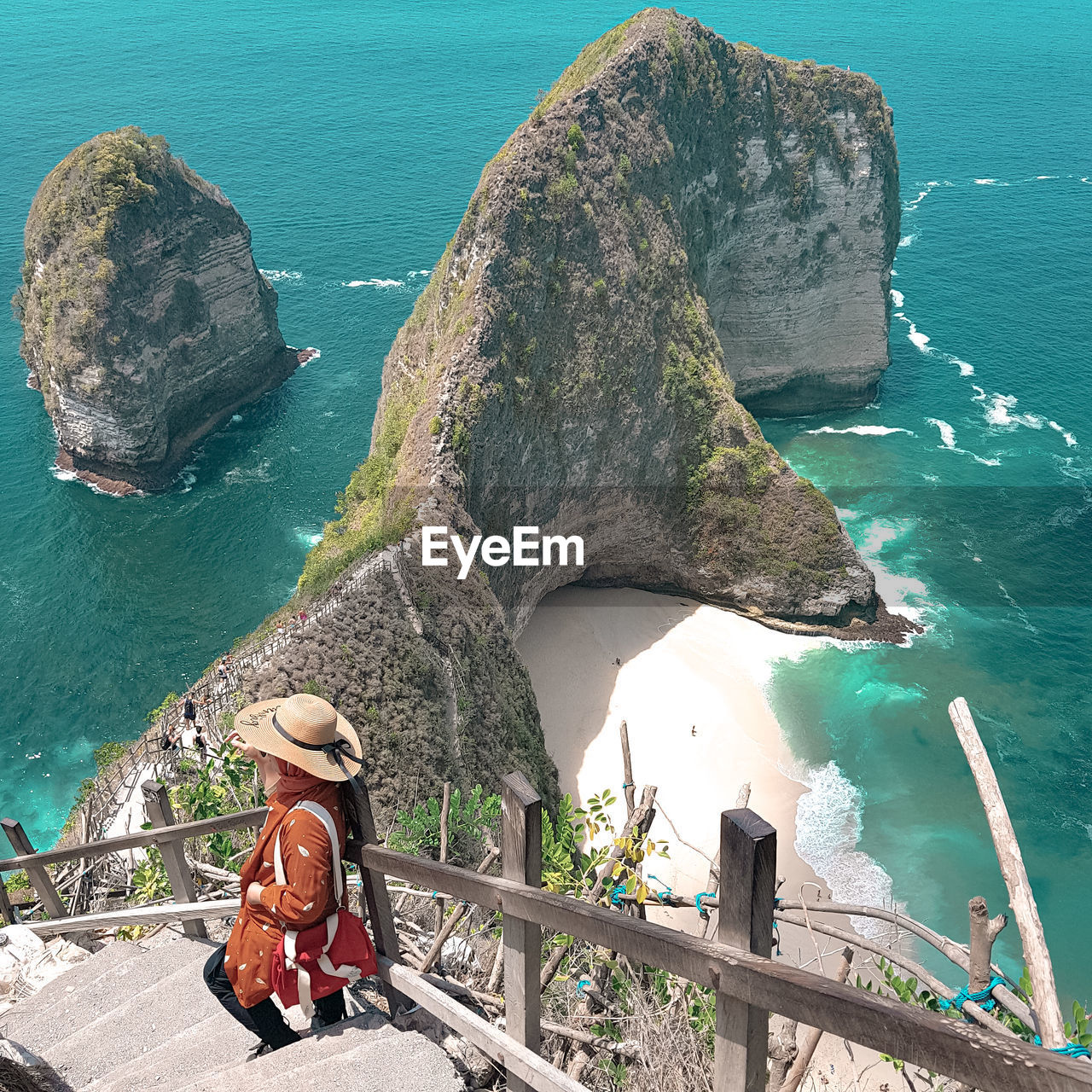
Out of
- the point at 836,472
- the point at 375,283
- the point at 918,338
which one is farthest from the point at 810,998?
the point at 375,283

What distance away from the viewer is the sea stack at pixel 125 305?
5172cm

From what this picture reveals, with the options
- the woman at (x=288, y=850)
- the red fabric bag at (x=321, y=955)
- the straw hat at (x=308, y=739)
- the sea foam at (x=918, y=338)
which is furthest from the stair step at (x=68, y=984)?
the sea foam at (x=918, y=338)

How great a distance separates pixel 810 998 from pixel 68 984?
5979 millimetres

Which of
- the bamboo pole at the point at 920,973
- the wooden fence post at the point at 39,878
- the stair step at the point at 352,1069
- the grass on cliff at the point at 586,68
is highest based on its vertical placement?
the grass on cliff at the point at 586,68

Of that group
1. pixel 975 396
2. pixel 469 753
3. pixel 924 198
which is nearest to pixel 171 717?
pixel 469 753

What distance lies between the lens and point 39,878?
799 cm

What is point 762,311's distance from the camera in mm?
55094

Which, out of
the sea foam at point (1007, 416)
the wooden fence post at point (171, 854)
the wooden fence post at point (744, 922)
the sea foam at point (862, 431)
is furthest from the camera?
the sea foam at point (862, 431)

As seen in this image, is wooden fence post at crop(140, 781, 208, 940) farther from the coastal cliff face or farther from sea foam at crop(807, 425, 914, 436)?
sea foam at crop(807, 425, 914, 436)

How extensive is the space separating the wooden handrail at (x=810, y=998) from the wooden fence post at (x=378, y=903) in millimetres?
883

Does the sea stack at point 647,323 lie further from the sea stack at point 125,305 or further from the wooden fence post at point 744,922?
the wooden fence post at point 744,922

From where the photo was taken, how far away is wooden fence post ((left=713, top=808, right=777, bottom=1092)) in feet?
11.1

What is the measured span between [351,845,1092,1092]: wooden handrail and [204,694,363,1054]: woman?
94cm

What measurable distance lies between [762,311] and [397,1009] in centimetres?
5396
